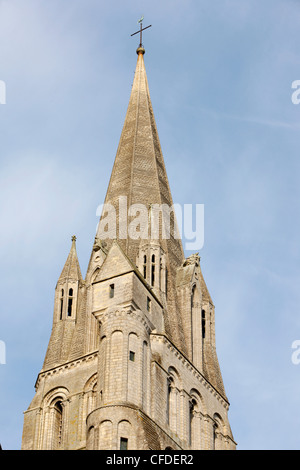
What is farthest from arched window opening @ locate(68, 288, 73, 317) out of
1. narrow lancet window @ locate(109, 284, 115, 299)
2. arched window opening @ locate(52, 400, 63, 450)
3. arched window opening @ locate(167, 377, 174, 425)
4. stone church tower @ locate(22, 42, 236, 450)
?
arched window opening @ locate(167, 377, 174, 425)

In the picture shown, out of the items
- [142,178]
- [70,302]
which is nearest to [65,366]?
[70,302]

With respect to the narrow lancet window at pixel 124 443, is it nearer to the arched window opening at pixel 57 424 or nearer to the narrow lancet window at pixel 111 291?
the arched window opening at pixel 57 424

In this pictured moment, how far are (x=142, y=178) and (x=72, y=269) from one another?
678 centimetres

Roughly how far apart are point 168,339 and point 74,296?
5935 millimetres

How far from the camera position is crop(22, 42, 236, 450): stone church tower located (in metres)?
46.7

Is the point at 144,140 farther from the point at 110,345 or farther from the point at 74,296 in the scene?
the point at 110,345

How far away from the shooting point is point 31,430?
5044 cm

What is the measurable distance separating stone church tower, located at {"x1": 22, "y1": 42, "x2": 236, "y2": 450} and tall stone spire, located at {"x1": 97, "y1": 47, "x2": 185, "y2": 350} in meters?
0.09

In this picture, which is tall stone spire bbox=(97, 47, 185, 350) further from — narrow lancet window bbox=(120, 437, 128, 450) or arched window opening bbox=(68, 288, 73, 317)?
narrow lancet window bbox=(120, 437, 128, 450)

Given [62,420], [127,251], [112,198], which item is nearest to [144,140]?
[112,198]

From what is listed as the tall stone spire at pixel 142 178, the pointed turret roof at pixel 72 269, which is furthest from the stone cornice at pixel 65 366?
the pointed turret roof at pixel 72 269

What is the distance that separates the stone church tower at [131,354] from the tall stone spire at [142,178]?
9cm
